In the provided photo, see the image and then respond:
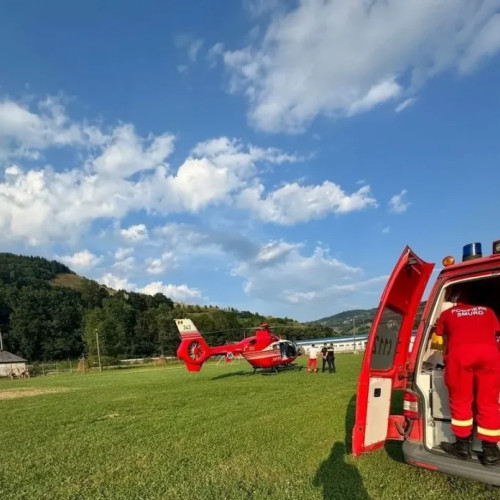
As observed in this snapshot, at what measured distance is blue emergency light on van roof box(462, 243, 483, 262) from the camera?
4875mm

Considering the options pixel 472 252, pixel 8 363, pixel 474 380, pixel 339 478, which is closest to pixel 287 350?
pixel 339 478

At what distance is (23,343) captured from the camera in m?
95.7

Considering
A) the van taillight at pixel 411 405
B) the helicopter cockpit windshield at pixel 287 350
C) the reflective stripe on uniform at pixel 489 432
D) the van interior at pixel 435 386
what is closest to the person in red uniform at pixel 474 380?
the reflective stripe on uniform at pixel 489 432

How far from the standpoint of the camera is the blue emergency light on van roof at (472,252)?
4.88 metres

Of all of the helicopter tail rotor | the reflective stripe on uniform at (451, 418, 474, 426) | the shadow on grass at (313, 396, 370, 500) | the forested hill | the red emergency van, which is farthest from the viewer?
the forested hill

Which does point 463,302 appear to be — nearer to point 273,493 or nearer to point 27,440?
point 273,493

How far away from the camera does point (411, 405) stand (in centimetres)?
481

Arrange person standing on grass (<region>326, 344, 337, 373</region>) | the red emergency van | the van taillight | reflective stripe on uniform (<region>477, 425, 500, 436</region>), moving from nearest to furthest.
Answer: reflective stripe on uniform (<region>477, 425, 500, 436</region>)
the red emergency van
the van taillight
person standing on grass (<region>326, 344, 337, 373</region>)

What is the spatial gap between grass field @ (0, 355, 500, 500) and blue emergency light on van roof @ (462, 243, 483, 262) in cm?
229

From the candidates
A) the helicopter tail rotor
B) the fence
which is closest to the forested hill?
the fence

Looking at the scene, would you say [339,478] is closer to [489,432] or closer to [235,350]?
[489,432]

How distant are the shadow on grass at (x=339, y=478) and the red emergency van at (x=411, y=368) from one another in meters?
0.36

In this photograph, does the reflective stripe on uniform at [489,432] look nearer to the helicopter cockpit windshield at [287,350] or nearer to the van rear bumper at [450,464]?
the van rear bumper at [450,464]

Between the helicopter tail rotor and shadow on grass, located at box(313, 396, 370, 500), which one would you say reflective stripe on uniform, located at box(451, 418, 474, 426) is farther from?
the helicopter tail rotor
